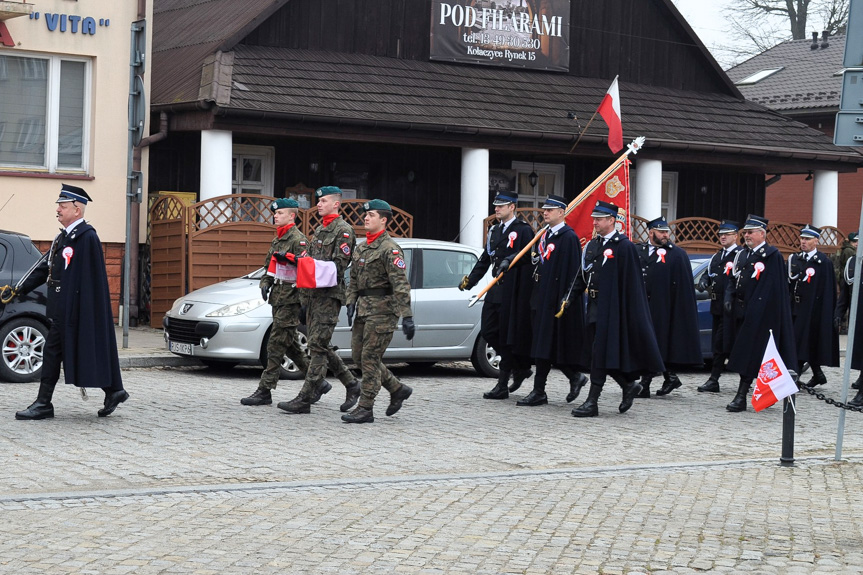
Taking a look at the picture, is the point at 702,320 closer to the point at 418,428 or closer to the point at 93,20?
the point at 418,428

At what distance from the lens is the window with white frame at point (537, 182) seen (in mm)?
25531

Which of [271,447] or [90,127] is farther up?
[90,127]

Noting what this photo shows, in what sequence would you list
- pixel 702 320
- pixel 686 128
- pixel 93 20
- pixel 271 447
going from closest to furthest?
pixel 271 447 → pixel 702 320 → pixel 93 20 → pixel 686 128

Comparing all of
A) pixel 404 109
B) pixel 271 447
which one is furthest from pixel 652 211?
pixel 271 447

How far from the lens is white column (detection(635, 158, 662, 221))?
79.4 feet

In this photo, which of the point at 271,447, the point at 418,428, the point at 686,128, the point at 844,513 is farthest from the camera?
the point at 686,128

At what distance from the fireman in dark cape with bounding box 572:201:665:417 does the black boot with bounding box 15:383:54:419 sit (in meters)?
4.51

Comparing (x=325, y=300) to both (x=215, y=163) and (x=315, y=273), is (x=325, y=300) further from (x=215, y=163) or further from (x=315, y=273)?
(x=215, y=163)

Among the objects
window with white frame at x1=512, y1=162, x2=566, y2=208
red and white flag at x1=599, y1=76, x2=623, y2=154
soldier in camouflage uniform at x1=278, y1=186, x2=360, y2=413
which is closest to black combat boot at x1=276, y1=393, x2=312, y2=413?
soldier in camouflage uniform at x1=278, y1=186, x2=360, y2=413

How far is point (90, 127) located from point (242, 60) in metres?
3.06

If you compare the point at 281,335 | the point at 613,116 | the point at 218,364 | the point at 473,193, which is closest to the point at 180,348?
the point at 218,364

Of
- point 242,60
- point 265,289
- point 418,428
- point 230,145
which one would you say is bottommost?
point 418,428

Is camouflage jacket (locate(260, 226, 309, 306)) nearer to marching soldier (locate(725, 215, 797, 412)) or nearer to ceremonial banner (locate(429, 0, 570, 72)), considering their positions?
marching soldier (locate(725, 215, 797, 412))

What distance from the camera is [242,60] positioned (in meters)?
21.4
